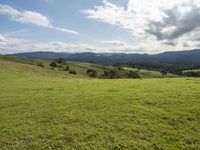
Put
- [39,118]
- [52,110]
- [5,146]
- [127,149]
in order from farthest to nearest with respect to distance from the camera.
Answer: [52,110], [39,118], [5,146], [127,149]

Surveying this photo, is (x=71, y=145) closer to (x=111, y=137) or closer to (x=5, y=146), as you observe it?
(x=111, y=137)

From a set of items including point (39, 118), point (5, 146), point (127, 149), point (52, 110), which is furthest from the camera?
point (52, 110)

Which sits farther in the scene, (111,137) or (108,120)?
(108,120)

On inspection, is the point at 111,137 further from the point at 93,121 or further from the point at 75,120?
the point at 75,120

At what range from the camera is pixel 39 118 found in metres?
15.2

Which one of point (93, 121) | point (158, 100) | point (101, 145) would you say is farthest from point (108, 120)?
point (158, 100)

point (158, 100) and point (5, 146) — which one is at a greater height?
point (158, 100)

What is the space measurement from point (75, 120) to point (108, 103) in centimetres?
413

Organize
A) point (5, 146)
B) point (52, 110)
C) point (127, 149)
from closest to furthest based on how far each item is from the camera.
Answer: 1. point (127, 149)
2. point (5, 146)
3. point (52, 110)

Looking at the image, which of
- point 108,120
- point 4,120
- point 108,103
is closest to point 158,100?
point 108,103

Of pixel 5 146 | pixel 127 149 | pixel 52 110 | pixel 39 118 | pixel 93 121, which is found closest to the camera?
pixel 127 149

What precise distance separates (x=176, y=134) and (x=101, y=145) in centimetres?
404

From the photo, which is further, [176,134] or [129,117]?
[129,117]

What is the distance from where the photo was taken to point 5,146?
1130cm
